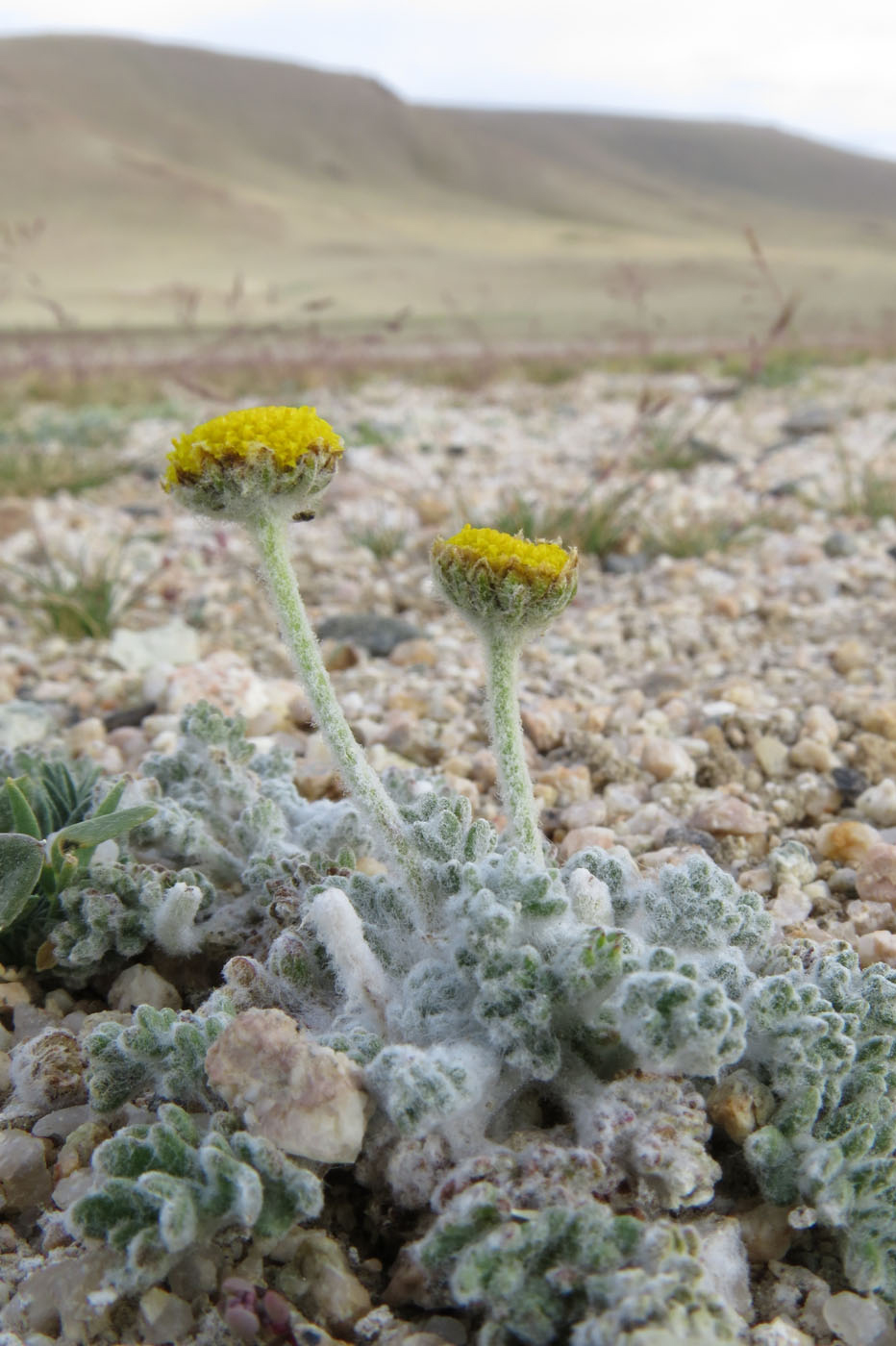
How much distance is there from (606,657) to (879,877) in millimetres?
1600

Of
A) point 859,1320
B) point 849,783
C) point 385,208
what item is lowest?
point 859,1320

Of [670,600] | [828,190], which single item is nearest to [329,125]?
[828,190]

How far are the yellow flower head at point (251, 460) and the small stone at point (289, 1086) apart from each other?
2.50ft

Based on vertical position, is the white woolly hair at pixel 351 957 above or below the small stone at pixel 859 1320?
above

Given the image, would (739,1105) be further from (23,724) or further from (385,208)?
(385,208)

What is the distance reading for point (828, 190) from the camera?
383 feet

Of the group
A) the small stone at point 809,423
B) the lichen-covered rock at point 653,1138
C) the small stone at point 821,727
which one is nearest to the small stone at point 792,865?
the small stone at point 821,727

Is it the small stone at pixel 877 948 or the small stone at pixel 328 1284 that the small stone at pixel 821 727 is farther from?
the small stone at pixel 328 1284

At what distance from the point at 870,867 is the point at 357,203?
3325 inches

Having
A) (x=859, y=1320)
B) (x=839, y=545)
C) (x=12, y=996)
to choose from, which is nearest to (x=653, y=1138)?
(x=859, y=1320)

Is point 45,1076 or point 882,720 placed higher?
point 882,720

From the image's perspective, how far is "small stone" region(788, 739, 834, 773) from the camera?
2.72 meters

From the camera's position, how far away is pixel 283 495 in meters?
1.57

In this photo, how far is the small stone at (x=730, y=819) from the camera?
240 centimetres
